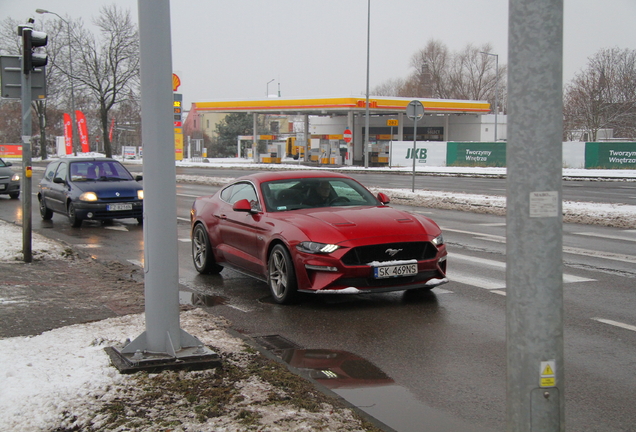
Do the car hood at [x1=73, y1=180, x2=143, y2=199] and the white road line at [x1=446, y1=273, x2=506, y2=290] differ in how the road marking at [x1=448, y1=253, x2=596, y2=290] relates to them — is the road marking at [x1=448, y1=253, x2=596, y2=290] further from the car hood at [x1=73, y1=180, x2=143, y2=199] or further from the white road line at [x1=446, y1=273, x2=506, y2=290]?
the car hood at [x1=73, y1=180, x2=143, y2=199]

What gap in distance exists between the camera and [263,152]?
230ft

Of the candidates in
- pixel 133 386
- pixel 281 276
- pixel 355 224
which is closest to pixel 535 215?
pixel 133 386

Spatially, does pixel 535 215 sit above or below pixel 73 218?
above

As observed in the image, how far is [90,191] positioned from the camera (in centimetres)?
1645

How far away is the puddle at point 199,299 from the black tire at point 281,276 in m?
0.67

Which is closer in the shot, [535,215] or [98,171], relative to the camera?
[535,215]

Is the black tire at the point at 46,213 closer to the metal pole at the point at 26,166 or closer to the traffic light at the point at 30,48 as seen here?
the metal pole at the point at 26,166

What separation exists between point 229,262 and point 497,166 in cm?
3951

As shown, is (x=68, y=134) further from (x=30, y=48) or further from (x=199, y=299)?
(x=199, y=299)

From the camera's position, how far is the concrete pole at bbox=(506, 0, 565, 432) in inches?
112

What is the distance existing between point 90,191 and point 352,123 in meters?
49.0

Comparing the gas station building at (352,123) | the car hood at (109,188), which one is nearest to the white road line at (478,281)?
the car hood at (109,188)

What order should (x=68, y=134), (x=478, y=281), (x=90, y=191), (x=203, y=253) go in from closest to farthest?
1. (x=478, y=281)
2. (x=203, y=253)
3. (x=90, y=191)
4. (x=68, y=134)

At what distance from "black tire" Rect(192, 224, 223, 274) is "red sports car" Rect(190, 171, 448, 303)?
197mm
